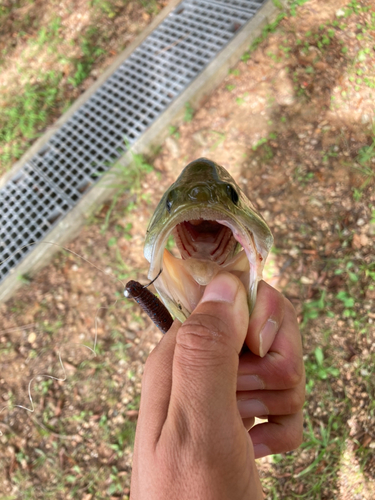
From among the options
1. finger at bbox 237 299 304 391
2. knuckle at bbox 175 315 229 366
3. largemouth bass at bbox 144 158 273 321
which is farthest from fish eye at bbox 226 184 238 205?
finger at bbox 237 299 304 391

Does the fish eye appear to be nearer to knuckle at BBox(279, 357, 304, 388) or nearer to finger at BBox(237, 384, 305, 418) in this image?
knuckle at BBox(279, 357, 304, 388)

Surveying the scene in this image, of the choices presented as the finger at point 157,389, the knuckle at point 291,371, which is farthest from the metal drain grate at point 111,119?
the knuckle at point 291,371

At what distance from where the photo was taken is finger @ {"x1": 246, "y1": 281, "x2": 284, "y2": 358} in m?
1.96

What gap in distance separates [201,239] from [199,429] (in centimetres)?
106

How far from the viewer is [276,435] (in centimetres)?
218

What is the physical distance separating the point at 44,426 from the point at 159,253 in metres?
2.85

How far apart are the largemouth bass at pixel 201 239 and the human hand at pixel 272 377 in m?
0.18

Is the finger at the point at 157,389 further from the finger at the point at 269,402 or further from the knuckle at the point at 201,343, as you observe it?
the finger at the point at 269,402

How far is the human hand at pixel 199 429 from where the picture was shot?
1325 mm

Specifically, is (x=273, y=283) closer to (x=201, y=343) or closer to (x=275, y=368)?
(x=275, y=368)

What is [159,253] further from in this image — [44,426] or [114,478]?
[44,426]

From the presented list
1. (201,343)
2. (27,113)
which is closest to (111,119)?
(27,113)

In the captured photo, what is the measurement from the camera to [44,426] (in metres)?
3.61

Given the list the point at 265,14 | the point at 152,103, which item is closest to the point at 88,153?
the point at 152,103
